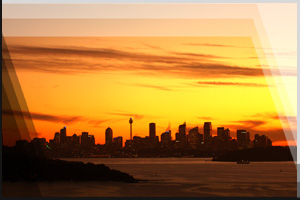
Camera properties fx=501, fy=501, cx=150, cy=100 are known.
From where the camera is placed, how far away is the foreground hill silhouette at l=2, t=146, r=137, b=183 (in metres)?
42.7

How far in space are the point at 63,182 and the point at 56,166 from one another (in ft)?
14.4

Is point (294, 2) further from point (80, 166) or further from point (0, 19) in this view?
point (80, 166)

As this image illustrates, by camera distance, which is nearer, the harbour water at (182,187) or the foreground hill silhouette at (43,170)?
the harbour water at (182,187)

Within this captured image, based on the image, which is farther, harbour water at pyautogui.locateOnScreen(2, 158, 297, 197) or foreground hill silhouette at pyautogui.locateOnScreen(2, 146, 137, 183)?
foreground hill silhouette at pyautogui.locateOnScreen(2, 146, 137, 183)

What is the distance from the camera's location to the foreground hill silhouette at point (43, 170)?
42697 millimetres

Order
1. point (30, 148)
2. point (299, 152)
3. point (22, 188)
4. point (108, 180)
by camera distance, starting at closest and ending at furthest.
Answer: point (299, 152), point (22, 188), point (108, 180), point (30, 148)

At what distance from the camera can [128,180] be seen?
4800cm

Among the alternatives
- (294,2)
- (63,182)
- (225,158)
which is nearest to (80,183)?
(63,182)

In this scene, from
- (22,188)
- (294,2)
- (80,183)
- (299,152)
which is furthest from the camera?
(80,183)

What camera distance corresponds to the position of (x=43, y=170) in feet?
150

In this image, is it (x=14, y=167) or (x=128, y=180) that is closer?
(x=14, y=167)

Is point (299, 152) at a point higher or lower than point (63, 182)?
higher

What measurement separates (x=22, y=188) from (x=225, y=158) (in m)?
149

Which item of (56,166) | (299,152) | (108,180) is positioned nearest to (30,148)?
(56,166)
